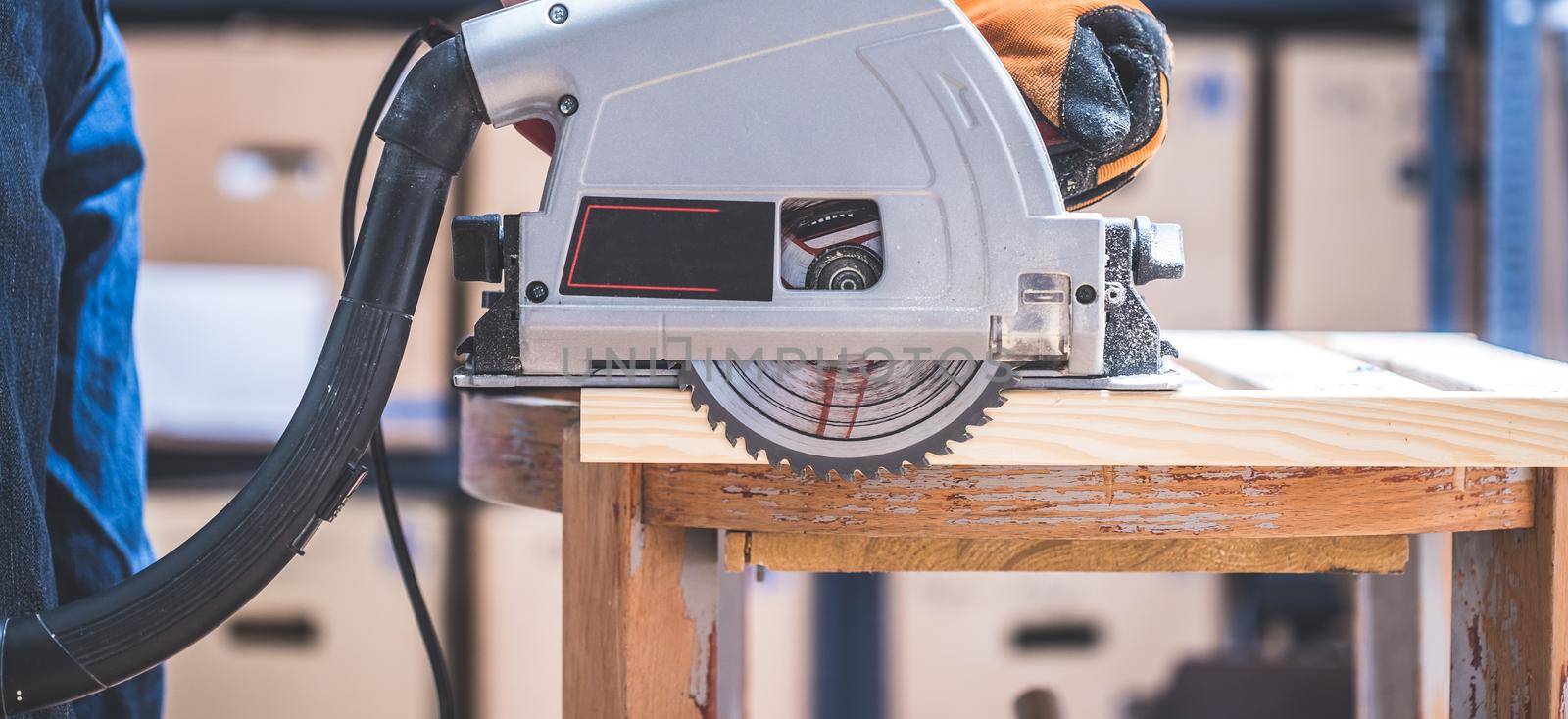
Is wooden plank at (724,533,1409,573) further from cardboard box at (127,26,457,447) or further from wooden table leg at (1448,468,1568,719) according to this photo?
cardboard box at (127,26,457,447)

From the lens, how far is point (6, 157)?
0.75 meters

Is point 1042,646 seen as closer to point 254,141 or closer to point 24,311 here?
point 254,141

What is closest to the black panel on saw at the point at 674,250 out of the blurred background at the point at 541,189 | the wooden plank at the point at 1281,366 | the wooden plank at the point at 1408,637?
the wooden plank at the point at 1281,366

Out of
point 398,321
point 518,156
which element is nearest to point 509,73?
point 398,321

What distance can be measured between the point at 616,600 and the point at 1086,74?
39 centimetres

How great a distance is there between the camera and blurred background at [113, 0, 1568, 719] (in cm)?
180

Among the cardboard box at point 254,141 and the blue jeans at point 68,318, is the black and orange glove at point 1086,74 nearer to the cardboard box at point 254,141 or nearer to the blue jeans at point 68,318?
the blue jeans at point 68,318

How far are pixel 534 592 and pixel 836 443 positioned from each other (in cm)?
122

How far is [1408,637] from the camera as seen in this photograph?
1.08 metres

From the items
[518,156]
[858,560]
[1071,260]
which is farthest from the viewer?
[518,156]

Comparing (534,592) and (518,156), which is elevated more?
(518,156)

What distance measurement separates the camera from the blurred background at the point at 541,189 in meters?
1.80

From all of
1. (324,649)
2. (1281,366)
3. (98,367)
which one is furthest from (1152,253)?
(324,649)

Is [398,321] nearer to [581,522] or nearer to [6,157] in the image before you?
[581,522]
